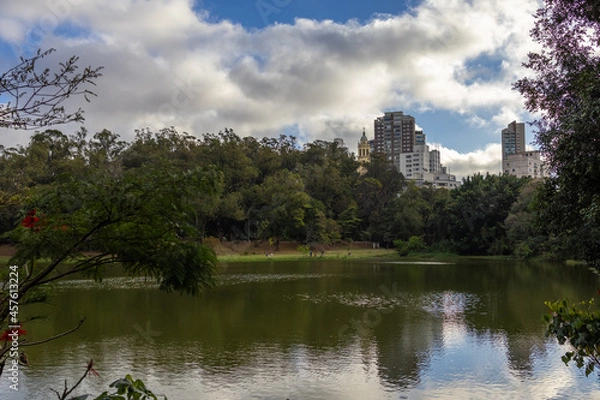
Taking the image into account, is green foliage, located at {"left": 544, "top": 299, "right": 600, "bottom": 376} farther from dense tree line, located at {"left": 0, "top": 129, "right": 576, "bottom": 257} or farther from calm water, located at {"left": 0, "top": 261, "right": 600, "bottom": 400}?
dense tree line, located at {"left": 0, "top": 129, "right": 576, "bottom": 257}

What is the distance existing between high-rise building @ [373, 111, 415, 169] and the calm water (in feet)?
424

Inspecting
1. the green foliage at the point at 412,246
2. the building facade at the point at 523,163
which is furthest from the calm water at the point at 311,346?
the building facade at the point at 523,163

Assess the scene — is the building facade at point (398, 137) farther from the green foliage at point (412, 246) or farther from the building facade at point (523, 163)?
the green foliage at point (412, 246)

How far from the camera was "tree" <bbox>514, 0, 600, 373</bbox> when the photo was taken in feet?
15.9

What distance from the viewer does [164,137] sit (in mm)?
53750

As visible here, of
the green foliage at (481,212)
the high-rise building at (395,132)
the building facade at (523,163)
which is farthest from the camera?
the high-rise building at (395,132)

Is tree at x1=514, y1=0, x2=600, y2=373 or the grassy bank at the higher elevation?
tree at x1=514, y1=0, x2=600, y2=373

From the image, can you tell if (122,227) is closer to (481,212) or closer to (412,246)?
(481,212)

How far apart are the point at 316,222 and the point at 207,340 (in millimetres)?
37489

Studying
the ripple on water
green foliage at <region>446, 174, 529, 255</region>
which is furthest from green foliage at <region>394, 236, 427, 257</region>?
the ripple on water

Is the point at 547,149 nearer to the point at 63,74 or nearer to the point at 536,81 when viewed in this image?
the point at 536,81

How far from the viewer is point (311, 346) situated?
9789mm

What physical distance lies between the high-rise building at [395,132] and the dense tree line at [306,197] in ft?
281

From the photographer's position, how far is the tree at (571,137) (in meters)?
4.84
